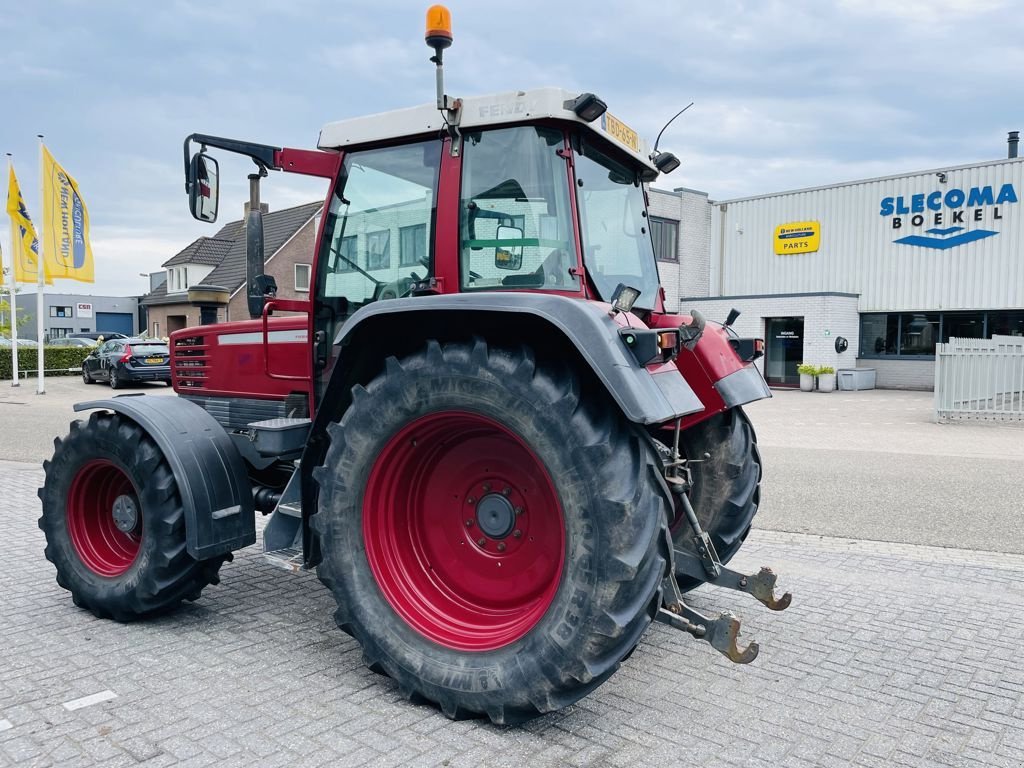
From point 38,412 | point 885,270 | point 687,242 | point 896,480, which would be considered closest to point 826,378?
point 885,270

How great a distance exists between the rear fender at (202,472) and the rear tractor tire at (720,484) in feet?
6.93

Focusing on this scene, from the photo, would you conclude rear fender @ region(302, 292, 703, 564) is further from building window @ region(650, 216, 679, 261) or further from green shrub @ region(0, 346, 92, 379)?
green shrub @ region(0, 346, 92, 379)

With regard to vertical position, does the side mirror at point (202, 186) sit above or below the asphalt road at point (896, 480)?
above

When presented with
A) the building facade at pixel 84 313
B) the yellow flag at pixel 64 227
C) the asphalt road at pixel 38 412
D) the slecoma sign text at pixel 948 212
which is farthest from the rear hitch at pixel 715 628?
the building facade at pixel 84 313

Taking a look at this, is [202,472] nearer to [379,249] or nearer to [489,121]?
[379,249]

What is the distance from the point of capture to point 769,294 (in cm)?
2411

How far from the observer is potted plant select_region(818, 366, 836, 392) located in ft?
72.8

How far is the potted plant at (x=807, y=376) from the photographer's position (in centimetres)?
2230

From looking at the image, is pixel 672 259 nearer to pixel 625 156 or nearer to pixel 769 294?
pixel 769 294

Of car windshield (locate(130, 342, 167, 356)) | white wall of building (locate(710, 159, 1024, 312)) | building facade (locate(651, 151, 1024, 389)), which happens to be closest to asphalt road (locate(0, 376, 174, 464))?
car windshield (locate(130, 342, 167, 356))

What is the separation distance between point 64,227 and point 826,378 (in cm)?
2025

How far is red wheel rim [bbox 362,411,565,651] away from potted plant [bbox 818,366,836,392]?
68.3ft

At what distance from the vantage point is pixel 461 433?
3264 millimetres

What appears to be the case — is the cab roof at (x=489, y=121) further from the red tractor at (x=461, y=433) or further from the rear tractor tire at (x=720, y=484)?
the rear tractor tire at (x=720, y=484)
